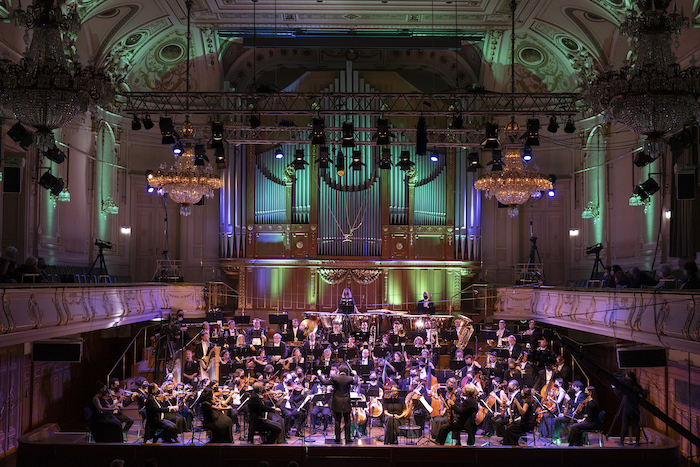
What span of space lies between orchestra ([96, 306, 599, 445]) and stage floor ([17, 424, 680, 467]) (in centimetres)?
26

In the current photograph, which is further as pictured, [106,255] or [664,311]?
[106,255]

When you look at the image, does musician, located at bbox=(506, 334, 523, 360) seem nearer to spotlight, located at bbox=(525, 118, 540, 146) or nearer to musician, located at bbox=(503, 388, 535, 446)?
musician, located at bbox=(503, 388, 535, 446)

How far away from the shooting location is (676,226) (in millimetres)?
10836

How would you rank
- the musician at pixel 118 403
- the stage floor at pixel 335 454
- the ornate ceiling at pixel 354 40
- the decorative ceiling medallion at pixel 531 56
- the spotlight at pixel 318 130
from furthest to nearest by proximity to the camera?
1. the decorative ceiling medallion at pixel 531 56
2. the ornate ceiling at pixel 354 40
3. the spotlight at pixel 318 130
4. the musician at pixel 118 403
5. the stage floor at pixel 335 454

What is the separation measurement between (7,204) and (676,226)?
11.5 metres

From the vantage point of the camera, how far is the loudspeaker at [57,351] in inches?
380

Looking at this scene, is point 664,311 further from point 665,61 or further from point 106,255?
point 106,255

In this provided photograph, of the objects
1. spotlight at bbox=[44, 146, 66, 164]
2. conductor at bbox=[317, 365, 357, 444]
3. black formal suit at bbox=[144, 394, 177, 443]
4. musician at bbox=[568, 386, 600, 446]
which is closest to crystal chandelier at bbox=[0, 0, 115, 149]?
spotlight at bbox=[44, 146, 66, 164]

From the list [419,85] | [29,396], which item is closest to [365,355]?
[29,396]

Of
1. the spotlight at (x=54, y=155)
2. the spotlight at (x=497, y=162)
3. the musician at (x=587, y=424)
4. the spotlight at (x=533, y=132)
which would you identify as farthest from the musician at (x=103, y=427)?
the spotlight at (x=533, y=132)

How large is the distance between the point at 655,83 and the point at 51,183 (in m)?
8.81

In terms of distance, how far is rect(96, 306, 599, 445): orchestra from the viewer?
8820 mm

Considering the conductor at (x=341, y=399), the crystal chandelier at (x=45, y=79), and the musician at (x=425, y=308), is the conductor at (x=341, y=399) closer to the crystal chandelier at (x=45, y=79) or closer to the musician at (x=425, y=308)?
the crystal chandelier at (x=45, y=79)

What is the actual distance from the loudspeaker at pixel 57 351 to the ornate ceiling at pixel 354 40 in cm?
637
